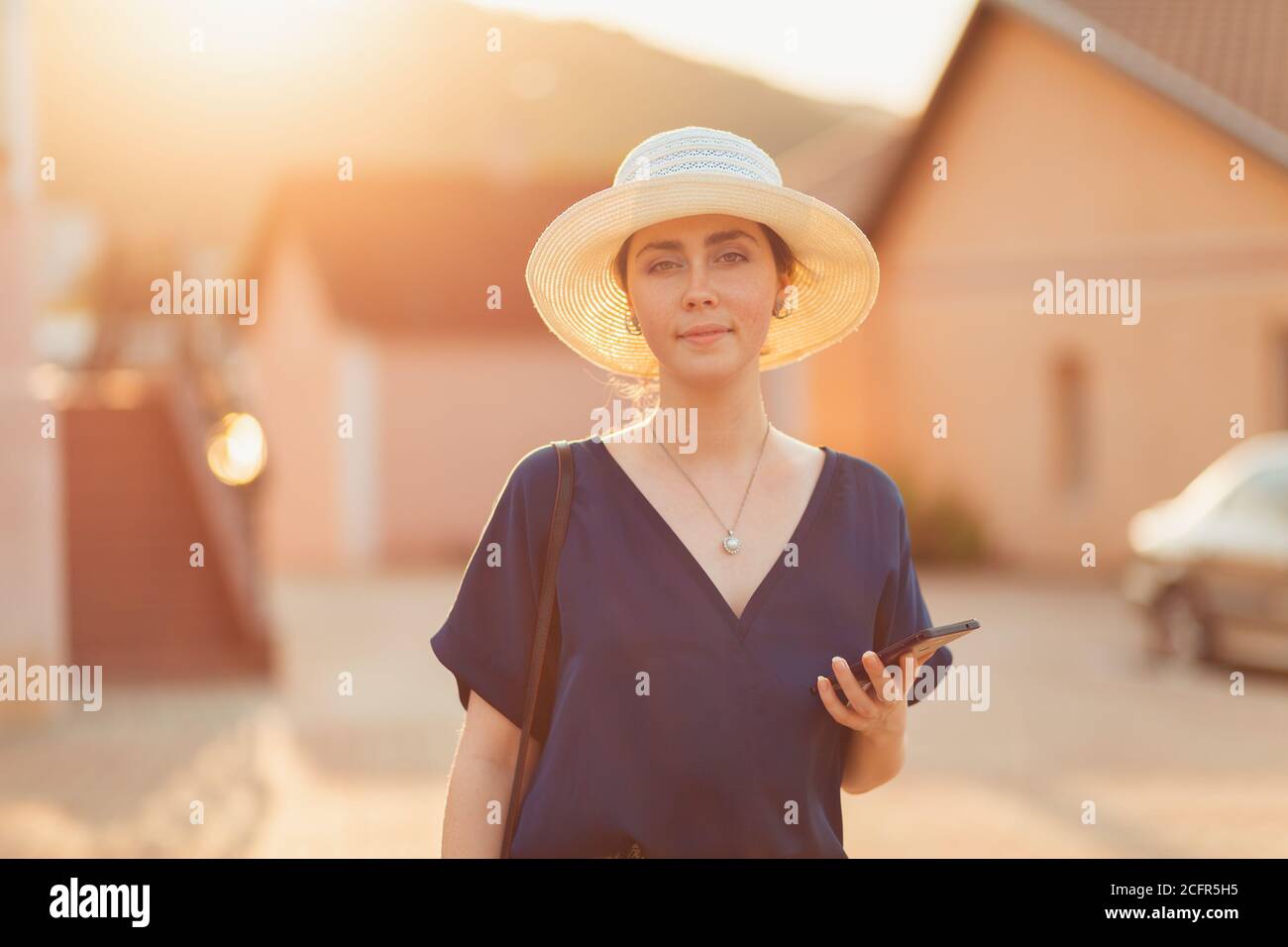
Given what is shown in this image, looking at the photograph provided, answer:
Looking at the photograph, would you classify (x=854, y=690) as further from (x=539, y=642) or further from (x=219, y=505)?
(x=219, y=505)

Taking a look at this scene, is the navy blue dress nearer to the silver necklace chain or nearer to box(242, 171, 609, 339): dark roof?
the silver necklace chain

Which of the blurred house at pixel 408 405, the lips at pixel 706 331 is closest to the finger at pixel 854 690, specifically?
the lips at pixel 706 331

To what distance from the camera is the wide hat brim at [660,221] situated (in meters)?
2.87

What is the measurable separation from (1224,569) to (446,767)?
5806 mm

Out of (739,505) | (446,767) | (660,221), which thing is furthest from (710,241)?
(446,767)

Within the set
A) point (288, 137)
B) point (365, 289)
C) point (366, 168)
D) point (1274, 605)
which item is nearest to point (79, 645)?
point (1274, 605)

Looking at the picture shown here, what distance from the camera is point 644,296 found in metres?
2.88

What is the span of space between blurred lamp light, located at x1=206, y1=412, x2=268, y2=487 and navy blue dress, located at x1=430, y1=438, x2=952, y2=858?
41.6 feet

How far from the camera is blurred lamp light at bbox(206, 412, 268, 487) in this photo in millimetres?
15398

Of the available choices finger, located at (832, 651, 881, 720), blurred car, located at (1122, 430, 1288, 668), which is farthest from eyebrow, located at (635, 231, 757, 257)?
blurred car, located at (1122, 430, 1288, 668)

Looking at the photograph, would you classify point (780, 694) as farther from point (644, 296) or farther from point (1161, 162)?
point (1161, 162)

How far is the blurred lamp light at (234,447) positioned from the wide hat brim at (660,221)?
1221 cm

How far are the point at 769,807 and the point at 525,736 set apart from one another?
39 cm

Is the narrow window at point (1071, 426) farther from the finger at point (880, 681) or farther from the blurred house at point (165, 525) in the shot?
the finger at point (880, 681)
